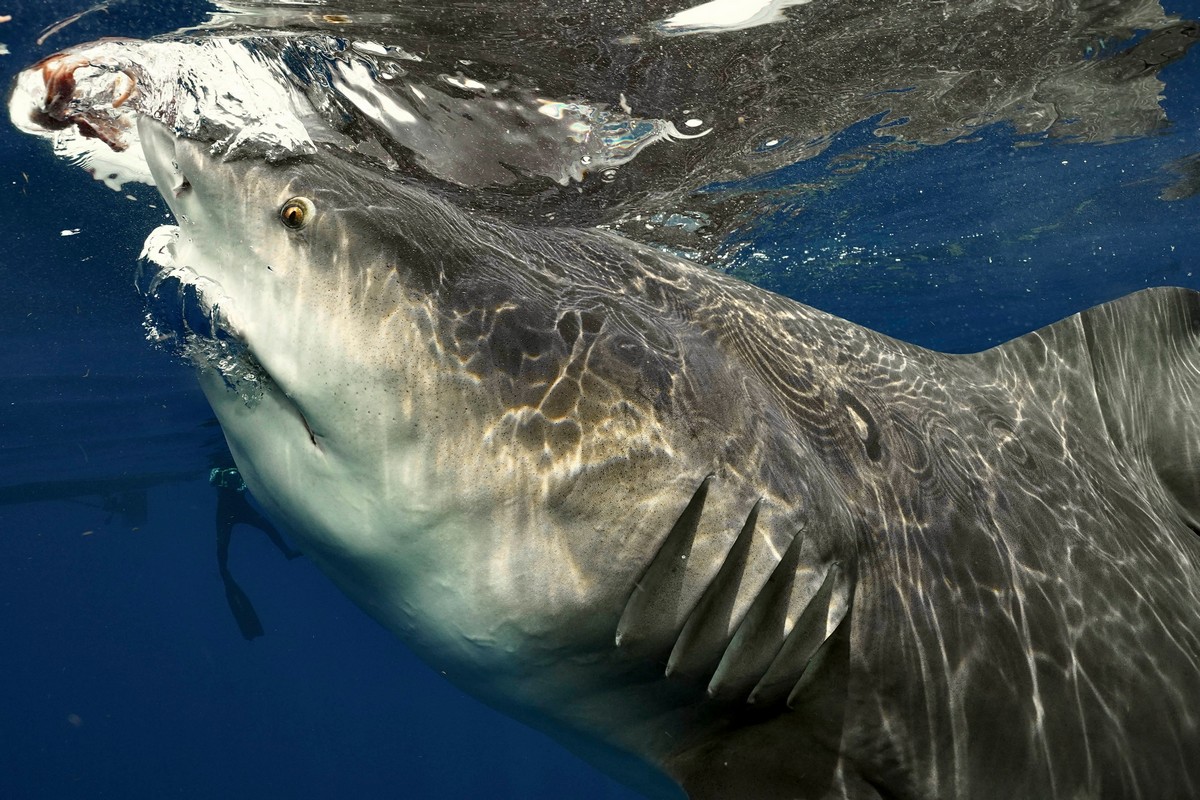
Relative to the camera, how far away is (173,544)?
191 ft

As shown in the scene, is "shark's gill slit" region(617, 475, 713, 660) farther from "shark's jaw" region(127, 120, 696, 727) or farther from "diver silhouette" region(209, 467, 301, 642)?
"diver silhouette" region(209, 467, 301, 642)

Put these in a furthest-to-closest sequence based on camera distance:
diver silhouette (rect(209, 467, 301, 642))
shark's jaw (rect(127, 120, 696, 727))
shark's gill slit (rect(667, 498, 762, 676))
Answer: diver silhouette (rect(209, 467, 301, 642)), shark's gill slit (rect(667, 498, 762, 676)), shark's jaw (rect(127, 120, 696, 727))

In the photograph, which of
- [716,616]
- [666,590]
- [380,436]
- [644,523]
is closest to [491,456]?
[380,436]

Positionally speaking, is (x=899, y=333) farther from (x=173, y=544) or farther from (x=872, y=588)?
(x=173, y=544)

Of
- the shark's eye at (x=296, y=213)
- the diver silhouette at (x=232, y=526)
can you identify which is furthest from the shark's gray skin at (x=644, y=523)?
the diver silhouette at (x=232, y=526)

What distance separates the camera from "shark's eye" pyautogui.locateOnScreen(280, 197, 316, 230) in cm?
224

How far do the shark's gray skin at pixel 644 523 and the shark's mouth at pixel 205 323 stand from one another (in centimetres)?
3

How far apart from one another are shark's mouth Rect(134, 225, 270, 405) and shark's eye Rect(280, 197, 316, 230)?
27 cm

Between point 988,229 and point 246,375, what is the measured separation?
16.7 meters

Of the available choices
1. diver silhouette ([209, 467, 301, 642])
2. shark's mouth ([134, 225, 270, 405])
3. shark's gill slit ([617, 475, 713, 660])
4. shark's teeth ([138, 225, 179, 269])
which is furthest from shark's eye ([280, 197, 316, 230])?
diver silhouette ([209, 467, 301, 642])

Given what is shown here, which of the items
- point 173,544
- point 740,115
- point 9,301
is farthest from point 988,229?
point 173,544

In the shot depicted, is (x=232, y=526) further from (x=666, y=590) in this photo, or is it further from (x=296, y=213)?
(x=666, y=590)

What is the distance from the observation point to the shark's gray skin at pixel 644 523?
7.32ft

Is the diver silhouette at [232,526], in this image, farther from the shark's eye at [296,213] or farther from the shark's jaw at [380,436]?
the shark's eye at [296,213]
